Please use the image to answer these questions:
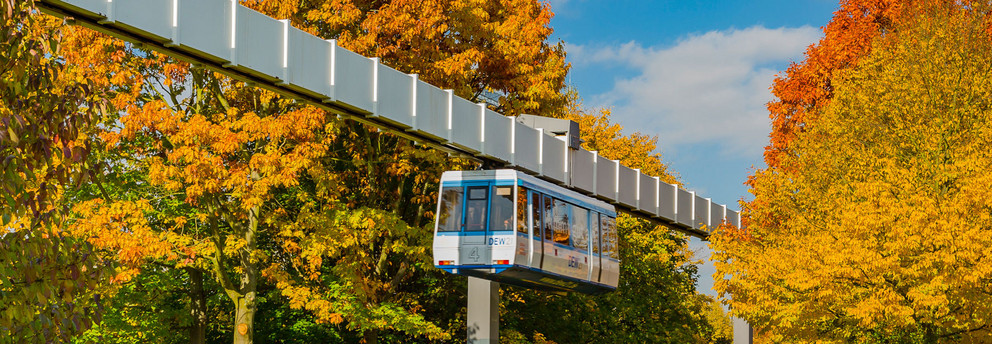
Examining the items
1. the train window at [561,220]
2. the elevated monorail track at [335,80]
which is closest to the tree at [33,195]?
the elevated monorail track at [335,80]

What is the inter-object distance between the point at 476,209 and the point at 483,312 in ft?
11.4

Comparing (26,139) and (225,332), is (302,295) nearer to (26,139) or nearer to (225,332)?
(225,332)

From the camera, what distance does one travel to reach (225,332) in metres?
33.5

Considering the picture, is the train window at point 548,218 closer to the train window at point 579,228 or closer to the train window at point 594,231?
the train window at point 579,228

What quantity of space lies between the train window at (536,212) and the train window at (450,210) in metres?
1.40

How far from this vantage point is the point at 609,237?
25.2m

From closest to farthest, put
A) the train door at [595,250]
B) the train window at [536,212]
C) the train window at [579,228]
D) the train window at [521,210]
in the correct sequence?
the train window at [521,210]
the train window at [536,212]
the train window at [579,228]
the train door at [595,250]

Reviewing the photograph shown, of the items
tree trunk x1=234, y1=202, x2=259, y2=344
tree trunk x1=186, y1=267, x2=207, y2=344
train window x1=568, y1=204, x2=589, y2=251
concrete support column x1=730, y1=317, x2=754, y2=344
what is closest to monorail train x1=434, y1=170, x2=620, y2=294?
train window x1=568, y1=204, x2=589, y2=251

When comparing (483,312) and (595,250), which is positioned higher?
(595,250)

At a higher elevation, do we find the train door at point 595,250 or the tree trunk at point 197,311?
the train door at point 595,250

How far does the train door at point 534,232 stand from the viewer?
2103 centimetres

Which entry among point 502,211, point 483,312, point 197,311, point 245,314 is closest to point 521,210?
point 502,211

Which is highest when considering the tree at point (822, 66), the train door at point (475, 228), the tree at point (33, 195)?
the tree at point (822, 66)

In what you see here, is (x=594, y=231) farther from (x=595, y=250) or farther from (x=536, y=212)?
(x=536, y=212)
